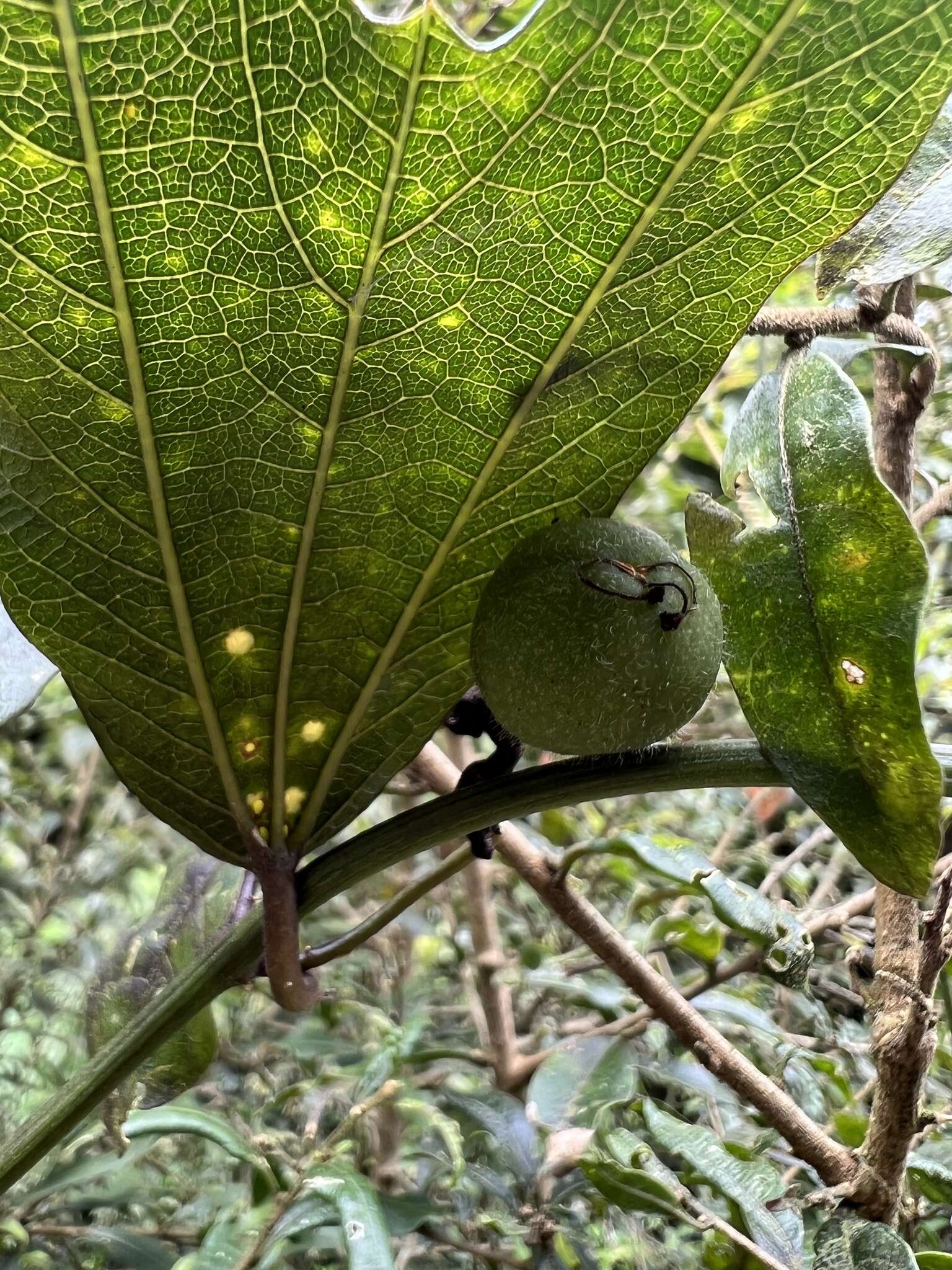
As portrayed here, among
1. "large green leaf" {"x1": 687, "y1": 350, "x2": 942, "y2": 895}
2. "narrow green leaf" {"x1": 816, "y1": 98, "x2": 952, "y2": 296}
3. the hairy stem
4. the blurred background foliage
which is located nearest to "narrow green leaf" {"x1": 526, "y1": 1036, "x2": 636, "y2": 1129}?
the blurred background foliage

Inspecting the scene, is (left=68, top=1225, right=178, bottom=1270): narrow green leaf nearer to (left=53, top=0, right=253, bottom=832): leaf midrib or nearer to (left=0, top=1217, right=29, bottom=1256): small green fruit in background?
(left=0, top=1217, right=29, bottom=1256): small green fruit in background

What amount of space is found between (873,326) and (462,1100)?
1109mm

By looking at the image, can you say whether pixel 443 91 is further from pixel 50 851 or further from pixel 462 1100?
pixel 50 851

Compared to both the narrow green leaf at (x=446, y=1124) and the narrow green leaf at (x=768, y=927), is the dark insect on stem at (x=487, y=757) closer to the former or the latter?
the narrow green leaf at (x=768, y=927)

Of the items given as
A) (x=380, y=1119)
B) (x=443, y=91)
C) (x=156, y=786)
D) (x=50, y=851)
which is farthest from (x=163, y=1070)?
(x=50, y=851)

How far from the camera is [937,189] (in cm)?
67

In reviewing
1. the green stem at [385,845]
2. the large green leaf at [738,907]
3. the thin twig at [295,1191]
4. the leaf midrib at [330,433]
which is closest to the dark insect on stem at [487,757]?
the green stem at [385,845]

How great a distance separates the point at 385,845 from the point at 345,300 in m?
0.33

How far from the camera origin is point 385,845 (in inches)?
22.7

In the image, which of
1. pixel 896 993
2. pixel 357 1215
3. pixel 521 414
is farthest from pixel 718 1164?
pixel 521 414

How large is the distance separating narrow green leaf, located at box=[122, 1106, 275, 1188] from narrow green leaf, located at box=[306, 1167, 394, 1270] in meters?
0.14

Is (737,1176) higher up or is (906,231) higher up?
(906,231)

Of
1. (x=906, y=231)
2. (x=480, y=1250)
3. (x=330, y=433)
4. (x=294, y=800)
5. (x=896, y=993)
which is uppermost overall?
(x=906, y=231)

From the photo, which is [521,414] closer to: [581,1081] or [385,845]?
[385,845]
